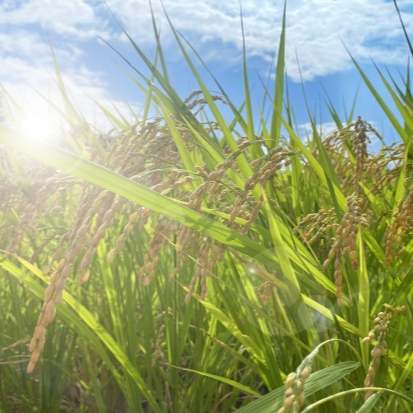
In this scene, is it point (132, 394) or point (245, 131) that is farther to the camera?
point (245, 131)

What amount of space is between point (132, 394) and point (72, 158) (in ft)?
3.70

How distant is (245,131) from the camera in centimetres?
199

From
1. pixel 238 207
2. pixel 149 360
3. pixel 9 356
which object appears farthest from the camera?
pixel 9 356

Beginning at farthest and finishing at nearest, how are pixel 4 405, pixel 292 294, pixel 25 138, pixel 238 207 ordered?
pixel 4 405
pixel 292 294
pixel 238 207
pixel 25 138

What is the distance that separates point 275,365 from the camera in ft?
4.75

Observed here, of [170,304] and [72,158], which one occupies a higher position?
[72,158]

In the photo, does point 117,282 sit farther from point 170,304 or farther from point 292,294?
point 292,294

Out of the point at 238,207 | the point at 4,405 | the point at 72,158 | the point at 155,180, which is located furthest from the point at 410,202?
the point at 4,405

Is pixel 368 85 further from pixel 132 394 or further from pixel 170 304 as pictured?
pixel 132 394

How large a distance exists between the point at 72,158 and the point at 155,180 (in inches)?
25.6

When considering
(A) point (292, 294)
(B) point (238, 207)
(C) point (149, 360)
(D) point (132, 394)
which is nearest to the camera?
(B) point (238, 207)

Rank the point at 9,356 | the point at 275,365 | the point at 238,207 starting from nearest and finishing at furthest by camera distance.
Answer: the point at 238,207 < the point at 275,365 < the point at 9,356

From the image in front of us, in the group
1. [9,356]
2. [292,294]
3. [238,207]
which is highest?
[238,207]

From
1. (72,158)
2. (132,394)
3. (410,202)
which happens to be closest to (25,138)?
(72,158)
